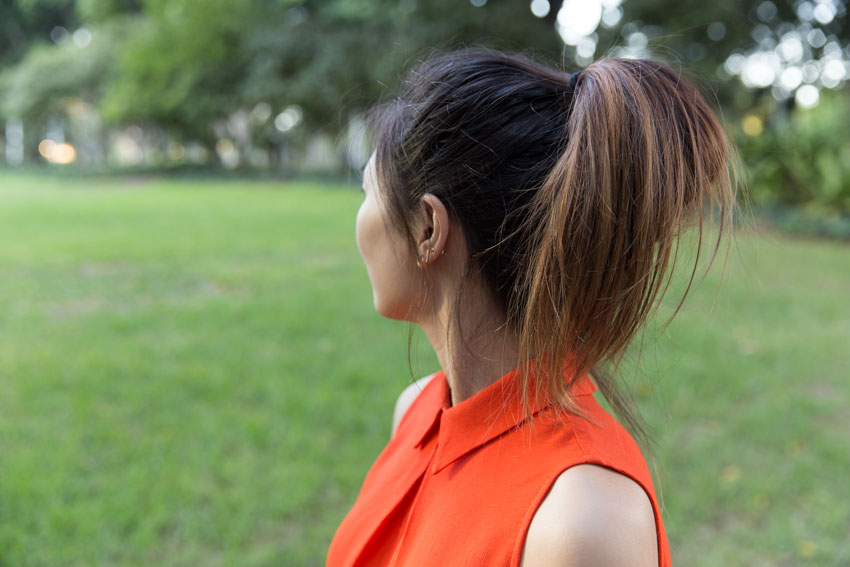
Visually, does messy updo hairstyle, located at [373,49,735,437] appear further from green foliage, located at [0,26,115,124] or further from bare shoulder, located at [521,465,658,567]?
green foliage, located at [0,26,115,124]

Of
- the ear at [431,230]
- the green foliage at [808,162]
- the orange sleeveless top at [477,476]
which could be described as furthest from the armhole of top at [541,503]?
the green foliage at [808,162]

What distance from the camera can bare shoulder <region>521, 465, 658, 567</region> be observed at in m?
0.73

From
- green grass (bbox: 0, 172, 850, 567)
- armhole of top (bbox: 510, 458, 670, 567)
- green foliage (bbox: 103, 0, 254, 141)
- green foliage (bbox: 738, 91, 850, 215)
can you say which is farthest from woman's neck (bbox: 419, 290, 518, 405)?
green foliage (bbox: 103, 0, 254, 141)

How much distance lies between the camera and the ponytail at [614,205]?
2.72 feet

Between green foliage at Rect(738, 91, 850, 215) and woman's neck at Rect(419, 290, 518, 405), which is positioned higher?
woman's neck at Rect(419, 290, 518, 405)

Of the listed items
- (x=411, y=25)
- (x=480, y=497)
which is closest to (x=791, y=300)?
(x=480, y=497)

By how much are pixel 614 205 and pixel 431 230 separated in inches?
11.0

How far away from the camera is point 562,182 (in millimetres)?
851

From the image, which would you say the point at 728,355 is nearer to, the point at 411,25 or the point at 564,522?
the point at 564,522

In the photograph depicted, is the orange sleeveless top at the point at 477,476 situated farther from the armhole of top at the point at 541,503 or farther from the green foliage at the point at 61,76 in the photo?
the green foliage at the point at 61,76

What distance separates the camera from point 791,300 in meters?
6.26

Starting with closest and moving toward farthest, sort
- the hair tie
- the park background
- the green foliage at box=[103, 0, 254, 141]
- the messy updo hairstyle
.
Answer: the messy updo hairstyle → the hair tie → the park background → the green foliage at box=[103, 0, 254, 141]

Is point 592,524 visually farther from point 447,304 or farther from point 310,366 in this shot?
point 310,366

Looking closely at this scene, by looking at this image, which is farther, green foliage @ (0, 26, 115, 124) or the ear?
green foliage @ (0, 26, 115, 124)
